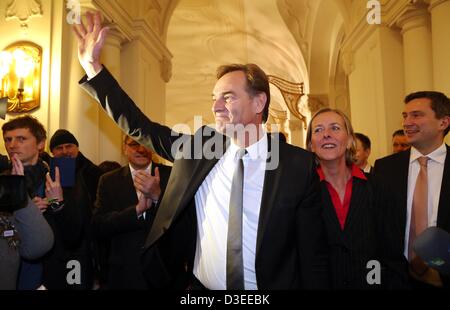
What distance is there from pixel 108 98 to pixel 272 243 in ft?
3.10

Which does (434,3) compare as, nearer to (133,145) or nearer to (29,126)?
(133,145)

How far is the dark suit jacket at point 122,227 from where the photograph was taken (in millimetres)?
3041

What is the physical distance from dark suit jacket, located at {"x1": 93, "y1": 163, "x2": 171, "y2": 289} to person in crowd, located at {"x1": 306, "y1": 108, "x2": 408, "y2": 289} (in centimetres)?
105

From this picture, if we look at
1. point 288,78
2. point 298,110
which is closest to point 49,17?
point 298,110

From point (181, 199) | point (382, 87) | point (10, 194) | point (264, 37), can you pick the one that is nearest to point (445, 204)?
point (181, 199)

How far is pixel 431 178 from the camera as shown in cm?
286

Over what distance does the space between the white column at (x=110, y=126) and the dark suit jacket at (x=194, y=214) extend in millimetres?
4498

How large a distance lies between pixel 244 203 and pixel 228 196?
0.27 feet

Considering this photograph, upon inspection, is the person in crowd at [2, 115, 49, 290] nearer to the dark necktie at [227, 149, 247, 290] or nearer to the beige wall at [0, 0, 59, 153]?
the dark necktie at [227, 149, 247, 290]

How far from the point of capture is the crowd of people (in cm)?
193

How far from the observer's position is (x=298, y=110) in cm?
1431

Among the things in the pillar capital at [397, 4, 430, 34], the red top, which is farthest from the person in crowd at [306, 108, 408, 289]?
the pillar capital at [397, 4, 430, 34]

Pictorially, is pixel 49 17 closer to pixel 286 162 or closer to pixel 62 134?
pixel 62 134

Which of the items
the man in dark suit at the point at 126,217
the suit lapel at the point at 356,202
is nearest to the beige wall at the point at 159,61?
the man in dark suit at the point at 126,217
